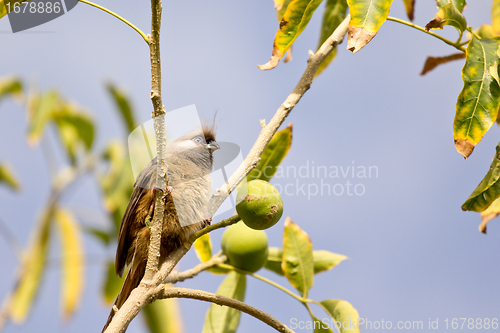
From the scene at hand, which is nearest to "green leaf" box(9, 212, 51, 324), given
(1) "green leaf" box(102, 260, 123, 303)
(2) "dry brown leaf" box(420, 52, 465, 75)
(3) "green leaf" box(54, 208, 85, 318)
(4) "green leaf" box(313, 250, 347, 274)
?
(3) "green leaf" box(54, 208, 85, 318)

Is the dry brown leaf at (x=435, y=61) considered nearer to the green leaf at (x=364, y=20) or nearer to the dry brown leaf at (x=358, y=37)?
the green leaf at (x=364, y=20)

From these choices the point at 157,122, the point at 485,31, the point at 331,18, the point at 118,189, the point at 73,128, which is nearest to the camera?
the point at 157,122

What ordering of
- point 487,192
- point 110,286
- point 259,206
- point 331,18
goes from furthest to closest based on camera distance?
1. point 110,286
2. point 331,18
3. point 487,192
4. point 259,206

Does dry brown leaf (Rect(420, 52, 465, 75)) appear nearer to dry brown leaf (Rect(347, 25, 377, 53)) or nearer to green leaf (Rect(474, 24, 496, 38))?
green leaf (Rect(474, 24, 496, 38))

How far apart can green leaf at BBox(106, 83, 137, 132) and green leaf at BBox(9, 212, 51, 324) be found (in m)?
2.04

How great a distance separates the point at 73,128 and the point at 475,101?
6.16 meters

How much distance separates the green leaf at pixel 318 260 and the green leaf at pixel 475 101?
4.11ft

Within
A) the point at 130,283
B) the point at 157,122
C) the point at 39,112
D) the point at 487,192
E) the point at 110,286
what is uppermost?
the point at 157,122

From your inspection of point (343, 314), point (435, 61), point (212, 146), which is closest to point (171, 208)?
point (212, 146)

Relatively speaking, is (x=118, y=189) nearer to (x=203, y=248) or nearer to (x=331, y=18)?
(x=203, y=248)

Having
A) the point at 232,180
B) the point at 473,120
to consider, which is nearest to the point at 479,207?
the point at 473,120

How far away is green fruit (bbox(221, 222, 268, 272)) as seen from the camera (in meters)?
2.29

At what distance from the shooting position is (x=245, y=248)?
2287 millimetres

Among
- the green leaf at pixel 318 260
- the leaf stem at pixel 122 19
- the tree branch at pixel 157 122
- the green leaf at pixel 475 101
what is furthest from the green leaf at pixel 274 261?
the leaf stem at pixel 122 19
